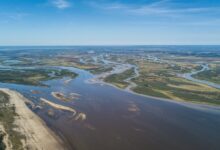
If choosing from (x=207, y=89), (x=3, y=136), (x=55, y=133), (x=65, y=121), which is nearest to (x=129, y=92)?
(x=207, y=89)

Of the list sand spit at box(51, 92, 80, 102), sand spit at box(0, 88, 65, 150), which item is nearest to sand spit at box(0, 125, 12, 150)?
sand spit at box(0, 88, 65, 150)

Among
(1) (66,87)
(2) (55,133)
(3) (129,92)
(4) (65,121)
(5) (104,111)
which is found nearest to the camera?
(2) (55,133)

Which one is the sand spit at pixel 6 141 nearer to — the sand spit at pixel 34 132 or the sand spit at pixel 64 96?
the sand spit at pixel 34 132

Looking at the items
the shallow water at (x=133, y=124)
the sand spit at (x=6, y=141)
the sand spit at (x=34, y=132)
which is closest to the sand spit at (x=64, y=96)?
the shallow water at (x=133, y=124)

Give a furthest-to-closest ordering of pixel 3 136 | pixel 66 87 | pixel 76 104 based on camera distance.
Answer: pixel 66 87
pixel 76 104
pixel 3 136

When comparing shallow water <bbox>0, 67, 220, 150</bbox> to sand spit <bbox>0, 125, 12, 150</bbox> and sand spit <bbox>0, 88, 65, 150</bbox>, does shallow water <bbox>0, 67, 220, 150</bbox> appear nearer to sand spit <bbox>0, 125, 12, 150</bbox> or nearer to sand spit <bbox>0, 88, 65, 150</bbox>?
sand spit <bbox>0, 88, 65, 150</bbox>

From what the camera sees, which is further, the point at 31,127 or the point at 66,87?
the point at 66,87

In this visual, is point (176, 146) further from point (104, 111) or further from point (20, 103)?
point (20, 103)
